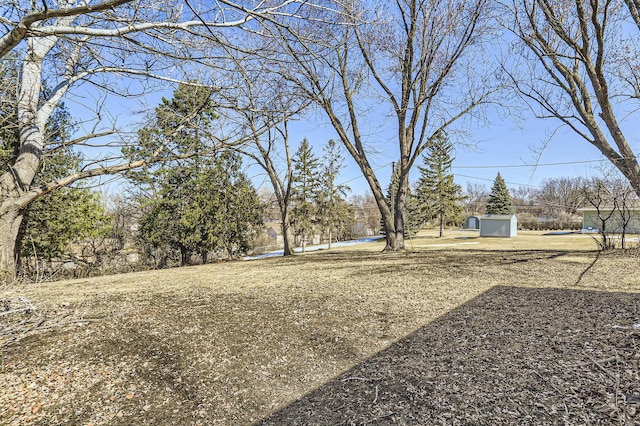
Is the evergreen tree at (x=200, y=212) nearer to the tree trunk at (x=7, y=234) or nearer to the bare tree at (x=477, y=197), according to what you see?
the tree trunk at (x=7, y=234)

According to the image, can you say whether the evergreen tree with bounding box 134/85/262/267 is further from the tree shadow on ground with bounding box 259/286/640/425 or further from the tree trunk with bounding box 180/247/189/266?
the tree shadow on ground with bounding box 259/286/640/425

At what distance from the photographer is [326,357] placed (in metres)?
2.18

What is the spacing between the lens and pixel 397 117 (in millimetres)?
8156

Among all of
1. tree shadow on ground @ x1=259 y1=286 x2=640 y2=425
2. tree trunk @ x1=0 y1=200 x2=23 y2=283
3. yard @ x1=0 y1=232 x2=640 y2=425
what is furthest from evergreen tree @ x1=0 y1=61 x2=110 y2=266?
tree shadow on ground @ x1=259 y1=286 x2=640 y2=425

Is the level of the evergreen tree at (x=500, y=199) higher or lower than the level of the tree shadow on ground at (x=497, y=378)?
higher

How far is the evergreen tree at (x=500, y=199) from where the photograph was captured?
30.2 m

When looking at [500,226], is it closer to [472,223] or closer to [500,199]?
[500,199]

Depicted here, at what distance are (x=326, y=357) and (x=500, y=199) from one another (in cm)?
3311

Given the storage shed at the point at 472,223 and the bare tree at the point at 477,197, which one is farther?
the bare tree at the point at 477,197

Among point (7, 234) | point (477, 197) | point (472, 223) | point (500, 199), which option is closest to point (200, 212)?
point (7, 234)

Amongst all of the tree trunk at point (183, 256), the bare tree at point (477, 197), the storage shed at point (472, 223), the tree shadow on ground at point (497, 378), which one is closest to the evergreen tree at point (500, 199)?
the storage shed at point (472, 223)

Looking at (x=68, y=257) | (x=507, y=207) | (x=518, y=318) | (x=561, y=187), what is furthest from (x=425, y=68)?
(x=561, y=187)

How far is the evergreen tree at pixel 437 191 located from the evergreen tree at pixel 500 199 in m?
7.27

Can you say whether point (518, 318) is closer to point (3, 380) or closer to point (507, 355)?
point (507, 355)
